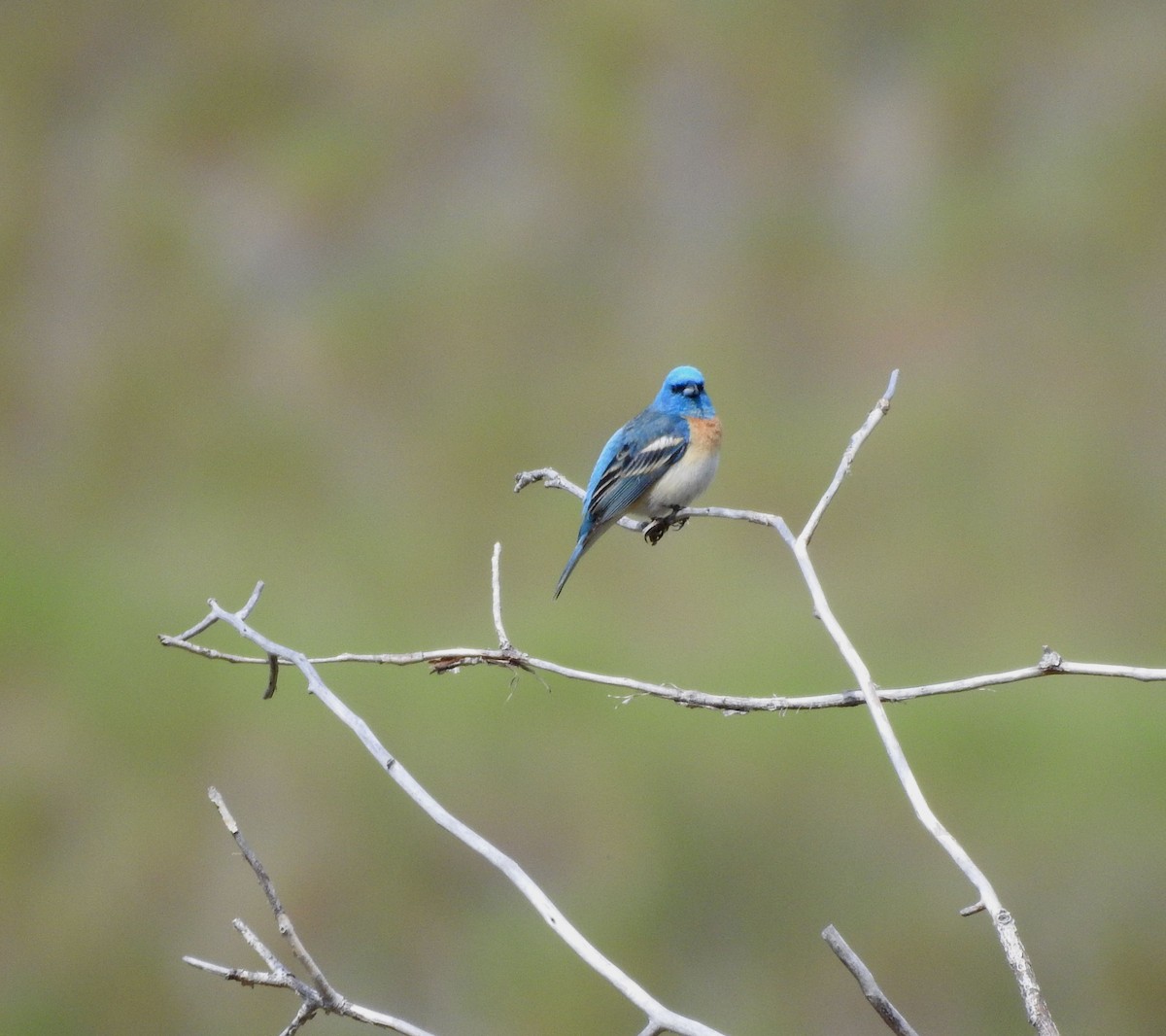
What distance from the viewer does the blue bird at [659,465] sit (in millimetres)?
3865

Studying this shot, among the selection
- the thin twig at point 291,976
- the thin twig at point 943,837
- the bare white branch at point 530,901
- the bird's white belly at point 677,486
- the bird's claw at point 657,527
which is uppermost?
the bird's white belly at point 677,486

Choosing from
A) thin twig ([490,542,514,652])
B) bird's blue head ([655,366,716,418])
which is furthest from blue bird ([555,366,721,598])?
thin twig ([490,542,514,652])

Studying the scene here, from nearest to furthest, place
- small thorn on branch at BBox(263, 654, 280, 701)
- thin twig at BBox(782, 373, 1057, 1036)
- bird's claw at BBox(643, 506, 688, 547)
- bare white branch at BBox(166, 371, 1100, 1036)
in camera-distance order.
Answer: thin twig at BBox(782, 373, 1057, 1036) → bare white branch at BBox(166, 371, 1100, 1036) → small thorn on branch at BBox(263, 654, 280, 701) → bird's claw at BBox(643, 506, 688, 547)

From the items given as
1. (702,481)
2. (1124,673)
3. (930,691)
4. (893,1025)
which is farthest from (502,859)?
(702,481)

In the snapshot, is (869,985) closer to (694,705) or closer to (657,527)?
(694,705)

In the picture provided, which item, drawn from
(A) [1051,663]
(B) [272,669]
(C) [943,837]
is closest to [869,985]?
(C) [943,837]

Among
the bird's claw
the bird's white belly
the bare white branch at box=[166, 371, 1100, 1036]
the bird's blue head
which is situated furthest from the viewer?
the bird's blue head

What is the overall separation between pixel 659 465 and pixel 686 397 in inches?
16.0

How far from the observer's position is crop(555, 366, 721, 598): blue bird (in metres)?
3.87

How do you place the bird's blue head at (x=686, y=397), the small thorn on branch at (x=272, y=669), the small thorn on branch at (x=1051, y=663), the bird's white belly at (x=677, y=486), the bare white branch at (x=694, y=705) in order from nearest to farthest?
1. the bare white branch at (x=694, y=705)
2. the small thorn on branch at (x=1051, y=663)
3. the small thorn on branch at (x=272, y=669)
4. the bird's white belly at (x=677, y=486)
5. the bird's blue head at (x=686, y=397)

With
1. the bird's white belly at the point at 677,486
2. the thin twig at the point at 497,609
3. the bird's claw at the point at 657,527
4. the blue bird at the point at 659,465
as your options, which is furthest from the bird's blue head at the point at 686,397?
the thin twig at the point at 497,609

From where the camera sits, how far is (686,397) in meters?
4.28

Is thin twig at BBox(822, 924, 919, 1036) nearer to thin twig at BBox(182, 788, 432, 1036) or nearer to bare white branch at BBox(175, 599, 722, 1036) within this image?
bare white branch at BBox(175, 599, 722, 1036)

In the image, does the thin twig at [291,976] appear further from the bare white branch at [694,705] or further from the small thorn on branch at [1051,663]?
the small thorn on branch at [1051,663]
